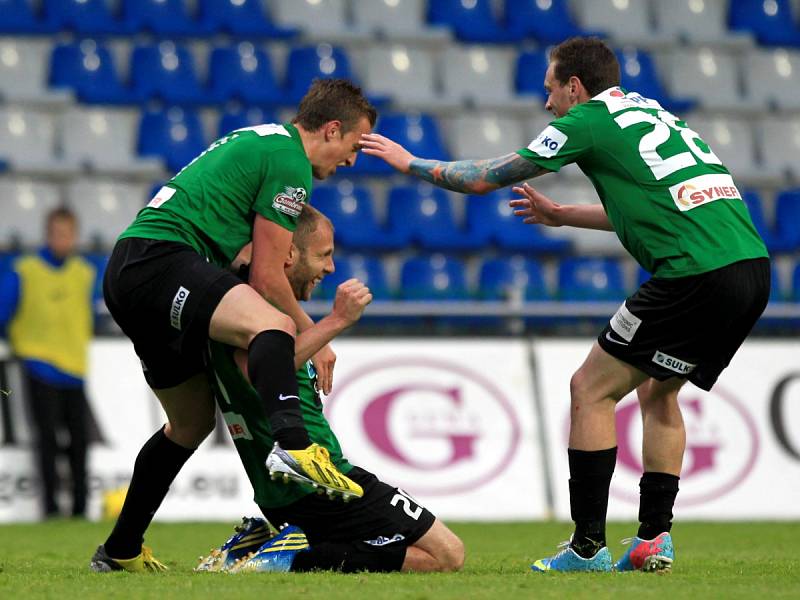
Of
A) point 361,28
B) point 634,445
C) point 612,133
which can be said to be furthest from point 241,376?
point 361,28

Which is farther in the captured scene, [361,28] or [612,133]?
[361,28]

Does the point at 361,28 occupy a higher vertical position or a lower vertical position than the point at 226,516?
higher

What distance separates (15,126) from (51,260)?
3.24m

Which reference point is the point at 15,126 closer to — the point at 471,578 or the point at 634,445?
the point at 634,445

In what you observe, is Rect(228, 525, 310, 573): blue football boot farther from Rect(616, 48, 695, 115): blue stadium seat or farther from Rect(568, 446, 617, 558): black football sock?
Rect(616, 48, 695, 115): blue stadium seat

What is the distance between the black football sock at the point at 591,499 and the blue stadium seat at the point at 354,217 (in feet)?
23.1

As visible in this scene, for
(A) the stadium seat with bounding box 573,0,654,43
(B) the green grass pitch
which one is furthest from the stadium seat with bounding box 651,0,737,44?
(B) the green grass pitch

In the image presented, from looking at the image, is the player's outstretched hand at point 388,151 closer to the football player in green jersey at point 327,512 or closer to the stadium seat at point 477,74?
the football player in green jersey at point 327,512

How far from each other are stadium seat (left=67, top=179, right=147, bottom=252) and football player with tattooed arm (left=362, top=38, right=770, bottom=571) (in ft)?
23.8

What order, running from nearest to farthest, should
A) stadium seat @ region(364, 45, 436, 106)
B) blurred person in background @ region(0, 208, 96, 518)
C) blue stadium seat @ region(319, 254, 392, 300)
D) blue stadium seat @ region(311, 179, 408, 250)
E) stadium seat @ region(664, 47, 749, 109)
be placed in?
1. blurred person in background @ region(0, 208, 96, 518)
2. blue stadium seat @ region(319, 254, 392, 300)
3. blue stadium seat @ region(311, 179, 408, 250)
4. stadium seat @ region(364, 45, 436, 106)
5. stadium seat @ region(664, 47, 749, 109)

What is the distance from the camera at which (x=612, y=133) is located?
5.22 m

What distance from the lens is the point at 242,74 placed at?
13.5 m

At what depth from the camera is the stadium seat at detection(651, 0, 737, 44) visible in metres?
15.2

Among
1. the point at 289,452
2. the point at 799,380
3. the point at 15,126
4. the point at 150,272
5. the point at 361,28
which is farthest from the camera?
the point at 361,28
